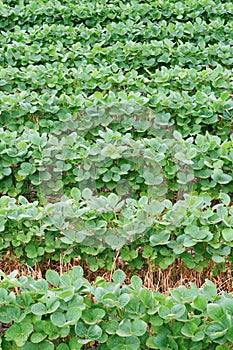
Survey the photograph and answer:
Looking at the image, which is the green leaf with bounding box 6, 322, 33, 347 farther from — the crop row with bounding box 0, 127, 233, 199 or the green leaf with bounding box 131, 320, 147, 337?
the crop row with bounding box 0, 127, 233, 199

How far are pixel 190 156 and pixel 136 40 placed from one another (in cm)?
286

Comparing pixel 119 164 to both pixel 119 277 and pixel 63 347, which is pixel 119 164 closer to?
pixel 119 277

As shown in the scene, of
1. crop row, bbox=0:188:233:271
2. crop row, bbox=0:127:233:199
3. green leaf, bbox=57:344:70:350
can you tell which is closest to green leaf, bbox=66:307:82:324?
green leaf, bbox=57:344:70:350

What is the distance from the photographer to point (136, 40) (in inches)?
234

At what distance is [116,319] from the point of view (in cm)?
227

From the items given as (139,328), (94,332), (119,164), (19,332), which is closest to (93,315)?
(94,332)

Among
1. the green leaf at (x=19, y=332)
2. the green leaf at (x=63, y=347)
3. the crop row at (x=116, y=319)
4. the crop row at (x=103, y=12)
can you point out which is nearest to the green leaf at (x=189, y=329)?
the crop row at (x=116, y=319)

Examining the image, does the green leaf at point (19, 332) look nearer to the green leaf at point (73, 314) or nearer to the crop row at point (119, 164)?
the green leaf at point (73, 314)

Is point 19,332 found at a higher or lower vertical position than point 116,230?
higher

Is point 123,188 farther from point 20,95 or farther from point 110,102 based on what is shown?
point 20,95

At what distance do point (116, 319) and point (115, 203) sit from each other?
87cm

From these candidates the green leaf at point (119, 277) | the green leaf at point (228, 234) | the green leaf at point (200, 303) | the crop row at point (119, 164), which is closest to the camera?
the green leaf at point (200, 303)

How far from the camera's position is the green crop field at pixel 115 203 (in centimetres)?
226

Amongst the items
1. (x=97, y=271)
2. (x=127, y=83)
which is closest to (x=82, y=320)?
(x=97, y=271)
